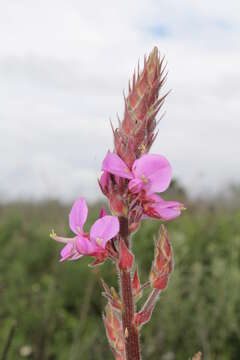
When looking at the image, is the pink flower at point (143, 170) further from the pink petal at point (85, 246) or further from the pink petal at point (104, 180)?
the pink petal at point (85, 246)

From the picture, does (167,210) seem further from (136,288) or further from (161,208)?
(136,288)

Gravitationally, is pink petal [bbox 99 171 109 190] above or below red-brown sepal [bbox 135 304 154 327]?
above

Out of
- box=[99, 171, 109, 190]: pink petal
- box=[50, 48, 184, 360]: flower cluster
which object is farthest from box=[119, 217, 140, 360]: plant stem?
box=[99, 171, 109, 190]: pink petal

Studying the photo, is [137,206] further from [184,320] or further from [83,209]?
[184,320]

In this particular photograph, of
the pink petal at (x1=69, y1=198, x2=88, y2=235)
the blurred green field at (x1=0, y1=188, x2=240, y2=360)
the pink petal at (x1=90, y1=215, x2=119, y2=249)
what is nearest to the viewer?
the pink petal at (x1=90, y1=215, x2=119, y2=249)

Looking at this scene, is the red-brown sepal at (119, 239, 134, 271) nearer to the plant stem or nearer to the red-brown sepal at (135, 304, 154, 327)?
the plant stem

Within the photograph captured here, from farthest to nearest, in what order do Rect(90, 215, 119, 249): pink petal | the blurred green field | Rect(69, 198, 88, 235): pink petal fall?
the blurred green field, Rect(69, 198, 88, 235): pink petal, Rect(90, 215, 119, 249): pink petal

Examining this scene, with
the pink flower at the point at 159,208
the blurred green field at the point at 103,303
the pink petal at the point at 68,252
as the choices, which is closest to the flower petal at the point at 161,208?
the pink flower at the point at 159,208

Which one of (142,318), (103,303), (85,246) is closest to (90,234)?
(85,246)
